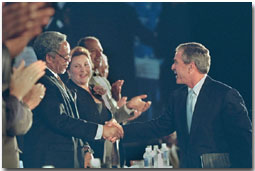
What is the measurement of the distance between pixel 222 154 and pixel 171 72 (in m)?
0.91

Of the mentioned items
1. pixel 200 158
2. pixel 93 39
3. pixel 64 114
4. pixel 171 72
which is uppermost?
pixel 93 39

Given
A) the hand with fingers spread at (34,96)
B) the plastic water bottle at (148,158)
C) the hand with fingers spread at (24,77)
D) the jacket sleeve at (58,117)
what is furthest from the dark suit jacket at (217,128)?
the hand with fingers spread at (24,77)

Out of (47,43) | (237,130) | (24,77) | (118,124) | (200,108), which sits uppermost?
(47,43)

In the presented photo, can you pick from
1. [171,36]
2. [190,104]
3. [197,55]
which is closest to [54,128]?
[190,104]

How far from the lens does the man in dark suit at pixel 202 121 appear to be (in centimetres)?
514

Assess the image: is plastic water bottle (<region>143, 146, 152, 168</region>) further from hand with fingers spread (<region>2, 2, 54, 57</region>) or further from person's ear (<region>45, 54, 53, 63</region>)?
hand with fingers spread (<region>2, 2, 54, 57</region>)

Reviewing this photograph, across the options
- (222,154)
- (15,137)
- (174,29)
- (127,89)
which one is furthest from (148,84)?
(15,137)

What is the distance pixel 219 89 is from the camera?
5203mm

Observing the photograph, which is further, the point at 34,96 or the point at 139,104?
the point at 139,104

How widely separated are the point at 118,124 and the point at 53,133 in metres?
0.62

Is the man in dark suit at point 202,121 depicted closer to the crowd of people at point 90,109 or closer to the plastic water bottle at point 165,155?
the crowd of people at point 90,109

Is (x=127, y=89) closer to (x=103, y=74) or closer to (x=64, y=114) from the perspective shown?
(x=103, y=74)

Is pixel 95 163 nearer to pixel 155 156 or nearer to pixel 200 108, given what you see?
pixel 155 156

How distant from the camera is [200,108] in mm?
5188
